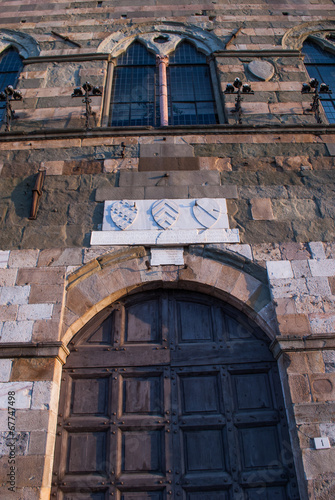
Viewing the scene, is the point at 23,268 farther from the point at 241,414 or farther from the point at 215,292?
the point at 241,414

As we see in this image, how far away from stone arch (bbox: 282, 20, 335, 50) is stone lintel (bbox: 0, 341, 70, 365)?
25.1 ft

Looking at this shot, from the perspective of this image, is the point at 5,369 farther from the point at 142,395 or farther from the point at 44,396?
the point at 142,395

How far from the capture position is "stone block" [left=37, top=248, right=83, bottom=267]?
5.40 metres

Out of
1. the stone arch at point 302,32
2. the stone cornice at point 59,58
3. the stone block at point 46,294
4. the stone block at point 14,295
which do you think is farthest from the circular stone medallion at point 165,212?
the stone arch at point 302,32

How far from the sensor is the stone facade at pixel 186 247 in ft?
14.8

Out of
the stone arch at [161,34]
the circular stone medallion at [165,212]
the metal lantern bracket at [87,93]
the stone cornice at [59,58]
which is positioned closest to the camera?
the circular stone medallion at [165,212]

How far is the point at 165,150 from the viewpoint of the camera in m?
6.46

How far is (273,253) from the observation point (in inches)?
215

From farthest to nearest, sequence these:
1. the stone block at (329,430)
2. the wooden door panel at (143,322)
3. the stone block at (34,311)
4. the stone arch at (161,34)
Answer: the stone arch at (161,34) < the wooden door panel at (143,322) < the stone block at (34,311) < the stone block at (329,430)

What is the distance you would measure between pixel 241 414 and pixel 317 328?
1377 mm

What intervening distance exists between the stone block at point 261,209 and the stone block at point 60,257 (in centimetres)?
254

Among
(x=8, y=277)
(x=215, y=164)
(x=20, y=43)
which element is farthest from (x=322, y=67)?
(x=8, y=277)

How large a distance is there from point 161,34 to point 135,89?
66.8 inches

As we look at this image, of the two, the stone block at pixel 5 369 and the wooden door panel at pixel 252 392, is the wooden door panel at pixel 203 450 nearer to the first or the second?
the wooden door panel at pixel 252 392
